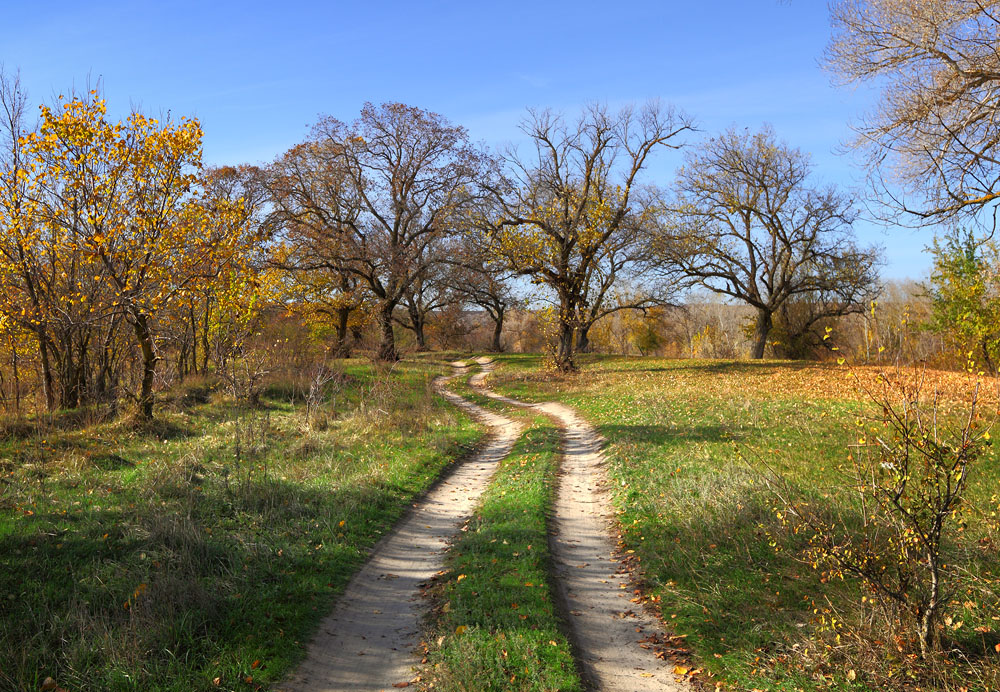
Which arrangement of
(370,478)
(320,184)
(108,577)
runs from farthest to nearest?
(320,184) < (370,478) < (108,577)

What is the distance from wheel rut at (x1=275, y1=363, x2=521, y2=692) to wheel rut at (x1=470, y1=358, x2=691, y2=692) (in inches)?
55.6

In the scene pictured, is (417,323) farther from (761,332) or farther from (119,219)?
(119,219)

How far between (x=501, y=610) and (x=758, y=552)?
290cm

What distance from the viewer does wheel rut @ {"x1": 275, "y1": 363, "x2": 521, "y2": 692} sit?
4680 mm

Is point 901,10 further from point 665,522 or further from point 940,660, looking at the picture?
point 940,660

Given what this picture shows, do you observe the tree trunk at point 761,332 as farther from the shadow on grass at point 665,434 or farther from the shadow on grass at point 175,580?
the shadow on grass at point 175,580

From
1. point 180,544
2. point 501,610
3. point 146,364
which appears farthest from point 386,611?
point 146,364

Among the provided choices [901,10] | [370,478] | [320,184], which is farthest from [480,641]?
[320,184]

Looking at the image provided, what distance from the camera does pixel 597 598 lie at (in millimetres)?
6039

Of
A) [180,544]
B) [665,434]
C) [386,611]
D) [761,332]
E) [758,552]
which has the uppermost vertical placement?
[761,332]

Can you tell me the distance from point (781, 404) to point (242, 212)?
48.5ft

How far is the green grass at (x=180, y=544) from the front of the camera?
15.5ft

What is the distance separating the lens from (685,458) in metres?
10.3

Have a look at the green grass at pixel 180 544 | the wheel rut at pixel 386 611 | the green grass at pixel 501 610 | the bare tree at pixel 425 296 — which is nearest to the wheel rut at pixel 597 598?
the green grass at pixel 501 610
